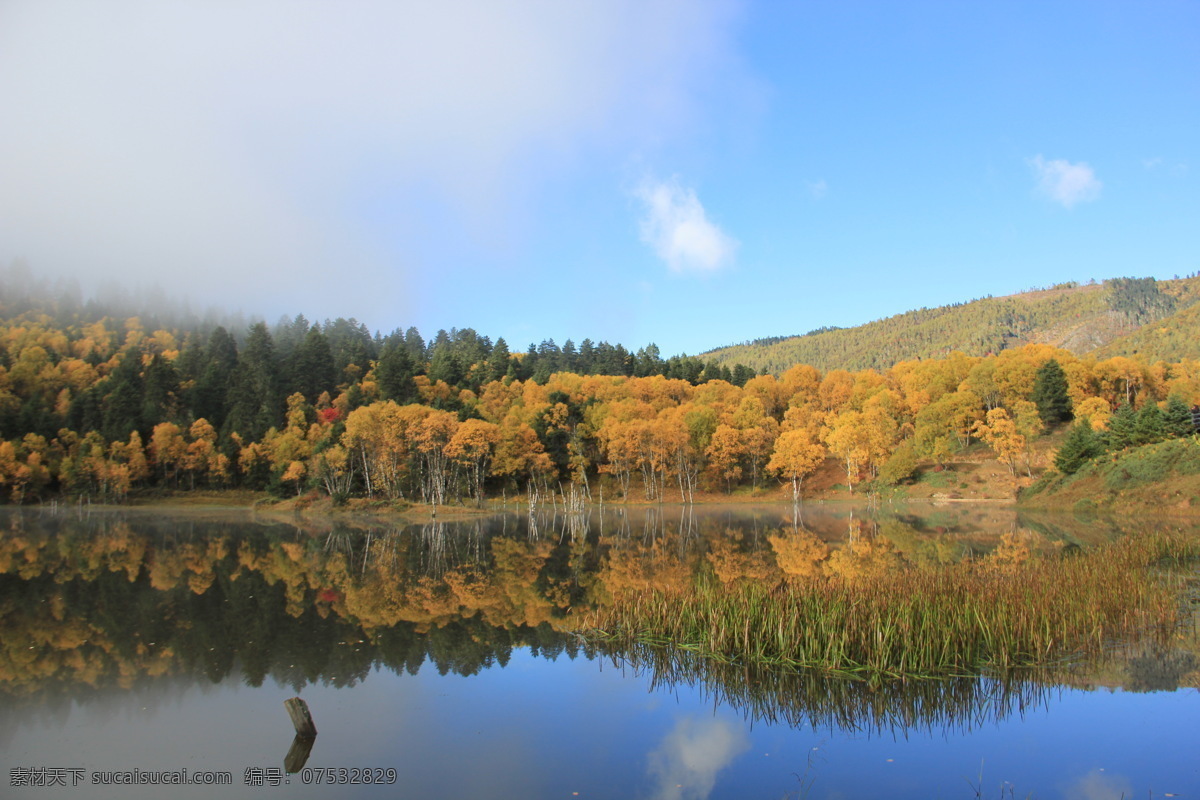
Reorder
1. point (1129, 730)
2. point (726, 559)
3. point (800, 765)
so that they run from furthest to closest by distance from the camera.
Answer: point (726, 559) → point (1129, 730) → point (800, 765)

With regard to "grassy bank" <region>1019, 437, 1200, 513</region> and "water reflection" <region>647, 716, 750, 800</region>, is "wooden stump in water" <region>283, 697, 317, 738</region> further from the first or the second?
"grassy bank" <region>1019, 437, 1200, 513</region>

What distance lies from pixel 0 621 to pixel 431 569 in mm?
14296

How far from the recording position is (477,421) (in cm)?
7450

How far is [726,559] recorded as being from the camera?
2984 cm

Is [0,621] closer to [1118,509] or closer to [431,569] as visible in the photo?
[431,569]

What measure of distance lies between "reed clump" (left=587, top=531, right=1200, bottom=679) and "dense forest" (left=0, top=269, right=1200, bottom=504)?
53.6m

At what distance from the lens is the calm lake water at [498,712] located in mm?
9055

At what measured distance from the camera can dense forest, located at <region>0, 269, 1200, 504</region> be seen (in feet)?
251

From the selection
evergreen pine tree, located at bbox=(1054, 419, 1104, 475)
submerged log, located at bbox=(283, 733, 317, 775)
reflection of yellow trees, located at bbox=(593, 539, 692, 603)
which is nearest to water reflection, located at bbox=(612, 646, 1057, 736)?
submerged log, located at bbox=(283, 733, 317, 775)

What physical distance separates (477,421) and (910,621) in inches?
2542

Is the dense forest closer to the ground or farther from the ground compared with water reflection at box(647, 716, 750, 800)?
farther from the ground

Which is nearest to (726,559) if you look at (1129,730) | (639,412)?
(1129,730)

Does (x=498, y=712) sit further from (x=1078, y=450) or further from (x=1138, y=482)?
(x=1078, y=450)

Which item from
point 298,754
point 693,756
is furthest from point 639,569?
point 298,754
